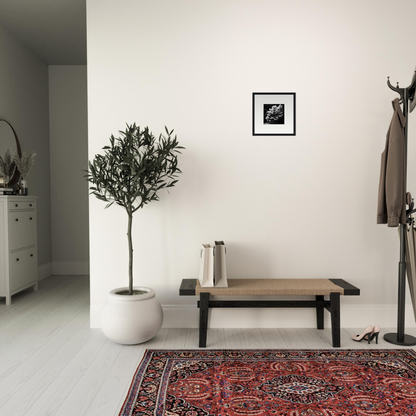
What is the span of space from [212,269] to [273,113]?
1.35m

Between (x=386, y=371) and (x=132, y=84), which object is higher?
(x=132, y=84)

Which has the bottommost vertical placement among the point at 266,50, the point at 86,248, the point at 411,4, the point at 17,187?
the point at 86,248

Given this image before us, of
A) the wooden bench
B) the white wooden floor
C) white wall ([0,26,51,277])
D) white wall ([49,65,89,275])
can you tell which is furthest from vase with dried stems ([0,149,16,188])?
the wooden bench

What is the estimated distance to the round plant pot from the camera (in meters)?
2.65

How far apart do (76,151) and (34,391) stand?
12.5 feet

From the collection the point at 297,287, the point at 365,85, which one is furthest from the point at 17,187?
the point at 365,85

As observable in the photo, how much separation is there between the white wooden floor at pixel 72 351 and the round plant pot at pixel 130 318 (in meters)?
0.09

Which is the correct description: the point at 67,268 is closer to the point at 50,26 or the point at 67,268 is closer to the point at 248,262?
the point at 50,26

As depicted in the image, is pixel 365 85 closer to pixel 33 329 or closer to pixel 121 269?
pixel 121 269

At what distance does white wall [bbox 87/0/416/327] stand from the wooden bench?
0.18 m

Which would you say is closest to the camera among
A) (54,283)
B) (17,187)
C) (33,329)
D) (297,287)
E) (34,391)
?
(34,391)

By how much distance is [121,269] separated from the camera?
315cm

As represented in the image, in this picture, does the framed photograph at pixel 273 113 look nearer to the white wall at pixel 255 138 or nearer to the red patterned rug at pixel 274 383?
the white wall at pixel 255 138

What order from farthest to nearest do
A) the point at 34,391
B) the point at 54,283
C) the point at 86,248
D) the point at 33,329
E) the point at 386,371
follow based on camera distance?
1. the point at 86,248
2. the point at 54,283
3. the point at 33,329
4. the point at 386,371
5. the point at 34,391
